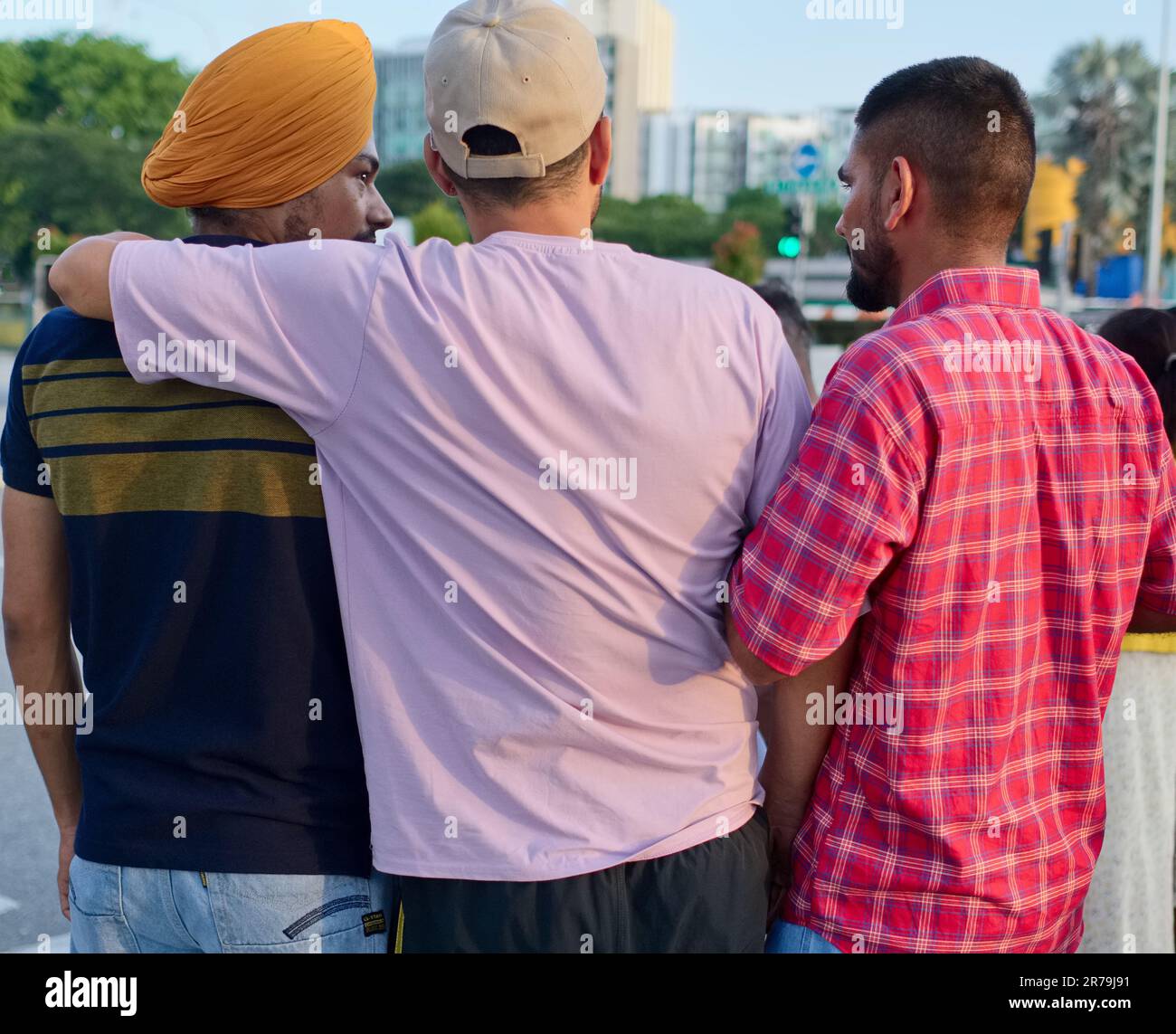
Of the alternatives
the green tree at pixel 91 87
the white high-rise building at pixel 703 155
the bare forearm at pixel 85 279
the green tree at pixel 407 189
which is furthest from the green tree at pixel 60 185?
the white high-rise building at pixel 703 155

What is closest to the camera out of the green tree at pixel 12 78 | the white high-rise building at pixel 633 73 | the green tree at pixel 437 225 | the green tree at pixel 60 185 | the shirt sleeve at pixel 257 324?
the shirt sleeve at pixel 257 324

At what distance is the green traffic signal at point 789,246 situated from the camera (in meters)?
17.8

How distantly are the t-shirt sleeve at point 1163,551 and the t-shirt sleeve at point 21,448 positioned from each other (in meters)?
1.78

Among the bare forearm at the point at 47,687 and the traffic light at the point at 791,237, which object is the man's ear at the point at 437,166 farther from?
the traffic light at the point at 791,237

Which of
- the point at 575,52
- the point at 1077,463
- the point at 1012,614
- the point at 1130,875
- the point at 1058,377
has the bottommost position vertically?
the point at 1130,875

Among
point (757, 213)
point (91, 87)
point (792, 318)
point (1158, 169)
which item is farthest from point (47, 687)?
point (757, 213)

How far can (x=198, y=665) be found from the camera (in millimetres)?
1811

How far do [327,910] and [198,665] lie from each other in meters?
0.41

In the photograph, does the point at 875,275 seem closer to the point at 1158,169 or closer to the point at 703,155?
the point at 1158,169

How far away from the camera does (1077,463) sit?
6.27 ft

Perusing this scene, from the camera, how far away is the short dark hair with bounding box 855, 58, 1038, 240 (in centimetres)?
200
